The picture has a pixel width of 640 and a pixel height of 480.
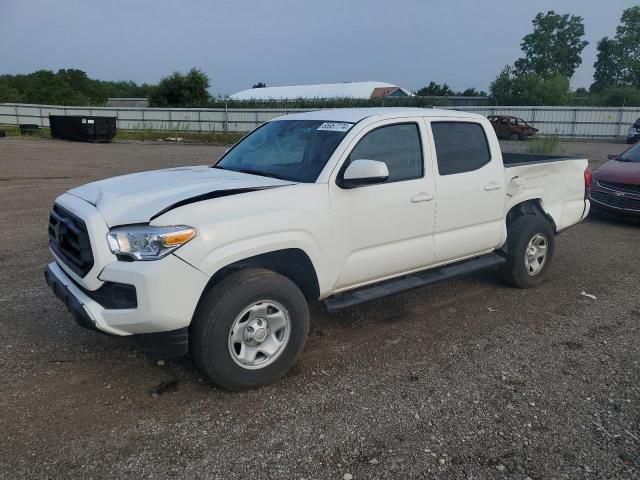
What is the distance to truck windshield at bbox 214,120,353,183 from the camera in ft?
13.2

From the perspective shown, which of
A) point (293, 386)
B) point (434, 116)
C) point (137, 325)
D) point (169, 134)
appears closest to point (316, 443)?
point (293, 386)

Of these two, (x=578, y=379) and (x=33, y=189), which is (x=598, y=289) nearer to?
(x=578, y=379)

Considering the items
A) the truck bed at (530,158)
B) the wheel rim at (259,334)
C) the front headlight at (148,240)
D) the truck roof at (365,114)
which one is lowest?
the wheel rim at (259,334)

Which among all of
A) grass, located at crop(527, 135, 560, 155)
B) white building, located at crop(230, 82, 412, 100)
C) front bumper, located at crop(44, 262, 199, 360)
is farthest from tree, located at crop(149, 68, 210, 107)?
front bumper, located at crop(44, 262, 199, 360)

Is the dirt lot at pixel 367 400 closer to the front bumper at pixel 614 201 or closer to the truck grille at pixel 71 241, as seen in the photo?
the truck grille at pixel 71 241

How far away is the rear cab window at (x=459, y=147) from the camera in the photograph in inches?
181

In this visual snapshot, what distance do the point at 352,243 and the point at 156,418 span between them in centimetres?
177

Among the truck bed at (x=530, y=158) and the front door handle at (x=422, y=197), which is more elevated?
the truck bed at (x=530, y=158)

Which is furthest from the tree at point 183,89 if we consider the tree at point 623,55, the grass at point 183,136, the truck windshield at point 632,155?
the tree at point 623,55

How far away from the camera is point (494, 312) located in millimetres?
5016

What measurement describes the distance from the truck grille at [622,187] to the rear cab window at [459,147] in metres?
5.14

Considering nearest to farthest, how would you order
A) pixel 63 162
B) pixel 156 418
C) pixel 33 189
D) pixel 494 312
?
pixel 156 418, pixel 494 312, pixel 33 189, pixel 63 162

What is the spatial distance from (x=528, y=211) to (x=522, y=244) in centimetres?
50

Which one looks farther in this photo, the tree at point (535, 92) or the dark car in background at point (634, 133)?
the tree at point (535, 92)
